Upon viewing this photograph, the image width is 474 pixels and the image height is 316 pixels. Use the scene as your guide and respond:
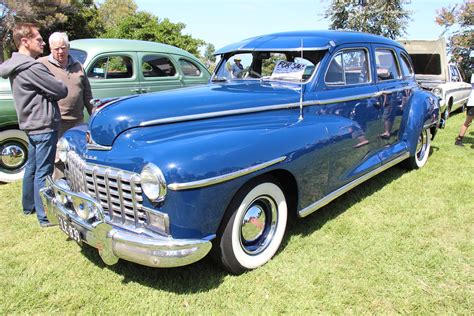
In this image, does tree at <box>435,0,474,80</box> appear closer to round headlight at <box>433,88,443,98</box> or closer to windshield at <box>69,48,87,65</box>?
round headlight at <box>433,88,443,98</box>

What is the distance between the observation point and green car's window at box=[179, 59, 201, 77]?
6.88 meters

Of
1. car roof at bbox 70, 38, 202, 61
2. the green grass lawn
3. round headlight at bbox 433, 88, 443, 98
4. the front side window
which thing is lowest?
the green grass lawn

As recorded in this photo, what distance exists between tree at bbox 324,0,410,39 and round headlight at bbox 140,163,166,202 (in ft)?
59.3

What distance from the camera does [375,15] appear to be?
1823 cm

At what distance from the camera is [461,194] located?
4.51 meters

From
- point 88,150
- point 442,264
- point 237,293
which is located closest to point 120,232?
point 88,150

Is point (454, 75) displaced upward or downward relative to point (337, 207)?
upward

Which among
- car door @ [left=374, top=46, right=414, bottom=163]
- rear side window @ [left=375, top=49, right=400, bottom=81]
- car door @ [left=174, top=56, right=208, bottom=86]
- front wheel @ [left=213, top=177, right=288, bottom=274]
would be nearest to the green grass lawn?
front wheel @ [left=213, top=177, right=288, bottom=274]

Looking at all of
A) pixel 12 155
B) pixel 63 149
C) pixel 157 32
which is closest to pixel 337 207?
pixel 63 149

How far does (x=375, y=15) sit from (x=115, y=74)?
16.0 meters

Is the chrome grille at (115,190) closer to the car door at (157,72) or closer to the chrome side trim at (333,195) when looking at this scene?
the chrome side trim at (333,195)

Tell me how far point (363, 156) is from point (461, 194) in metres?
1.53

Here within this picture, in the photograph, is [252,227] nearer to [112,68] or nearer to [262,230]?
[262,230]

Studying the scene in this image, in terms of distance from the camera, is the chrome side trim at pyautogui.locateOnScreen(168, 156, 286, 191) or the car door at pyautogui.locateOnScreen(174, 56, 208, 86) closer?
the chrome side trim at pyautogui.locateOnScreen(168, 156, 286, 191)
